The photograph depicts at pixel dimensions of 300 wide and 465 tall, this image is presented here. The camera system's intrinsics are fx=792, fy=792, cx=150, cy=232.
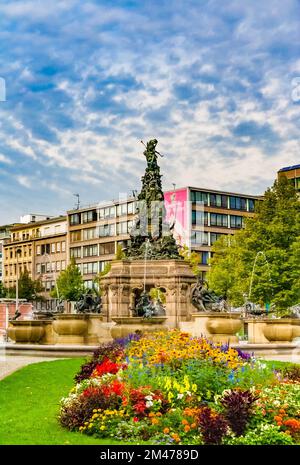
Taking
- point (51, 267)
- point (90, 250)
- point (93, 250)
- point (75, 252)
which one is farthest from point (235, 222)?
point (51, 267)

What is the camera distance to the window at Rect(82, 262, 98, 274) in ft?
424

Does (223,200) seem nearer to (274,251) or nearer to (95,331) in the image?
(274,251)

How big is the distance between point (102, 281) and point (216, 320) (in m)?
13.2

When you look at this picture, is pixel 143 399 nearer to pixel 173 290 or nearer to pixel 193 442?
pixel 193 442

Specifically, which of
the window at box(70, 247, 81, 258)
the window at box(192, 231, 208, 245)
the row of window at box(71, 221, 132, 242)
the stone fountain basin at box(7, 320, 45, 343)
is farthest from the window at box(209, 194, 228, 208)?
the stone fountain basin at box(7, 320, 45, 343)

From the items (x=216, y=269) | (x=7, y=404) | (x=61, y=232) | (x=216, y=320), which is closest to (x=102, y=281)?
(x=216, y=320)

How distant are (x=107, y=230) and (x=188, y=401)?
11426cm

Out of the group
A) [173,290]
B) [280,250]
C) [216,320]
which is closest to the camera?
[216,320]

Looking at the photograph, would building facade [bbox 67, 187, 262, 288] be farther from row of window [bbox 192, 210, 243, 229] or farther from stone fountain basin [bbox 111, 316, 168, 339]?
stone fountain basin [bbox 111, 316, 168, 339]

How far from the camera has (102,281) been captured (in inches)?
1618

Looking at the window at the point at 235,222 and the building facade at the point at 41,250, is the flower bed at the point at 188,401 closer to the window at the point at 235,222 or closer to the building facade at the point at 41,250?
the window at the point at 235,222

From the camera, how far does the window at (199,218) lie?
11750cm

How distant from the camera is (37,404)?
16.5 m

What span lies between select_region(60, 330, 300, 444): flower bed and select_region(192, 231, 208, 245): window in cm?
10051
